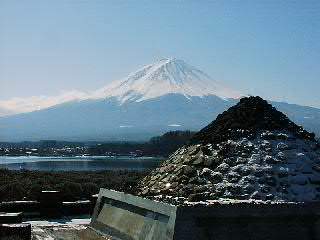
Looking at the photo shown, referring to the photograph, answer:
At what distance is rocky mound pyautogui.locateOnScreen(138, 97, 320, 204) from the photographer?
10.8 m

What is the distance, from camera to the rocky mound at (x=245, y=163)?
10.8 m

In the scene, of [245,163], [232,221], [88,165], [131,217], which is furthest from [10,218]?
[88,165]

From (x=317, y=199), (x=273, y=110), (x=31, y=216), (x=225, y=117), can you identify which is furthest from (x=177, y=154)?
(x=31, y=216)

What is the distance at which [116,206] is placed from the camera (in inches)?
492

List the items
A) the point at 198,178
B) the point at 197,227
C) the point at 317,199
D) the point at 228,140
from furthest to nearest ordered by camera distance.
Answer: the point at 228,140
the point at 198,178
the point at 317,199
the point at 197,227

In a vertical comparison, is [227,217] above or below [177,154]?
below

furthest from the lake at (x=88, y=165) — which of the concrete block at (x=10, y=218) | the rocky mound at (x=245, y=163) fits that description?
the rocky mound at (x=245, y=163)

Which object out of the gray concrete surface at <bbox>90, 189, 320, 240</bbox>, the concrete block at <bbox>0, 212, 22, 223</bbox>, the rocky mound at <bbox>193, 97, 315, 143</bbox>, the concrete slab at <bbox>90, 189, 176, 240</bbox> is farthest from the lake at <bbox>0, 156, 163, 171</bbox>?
the gray concrete surface at <bbox>90, 189, 320, 240</bbox>

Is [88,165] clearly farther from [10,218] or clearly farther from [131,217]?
[131,217]

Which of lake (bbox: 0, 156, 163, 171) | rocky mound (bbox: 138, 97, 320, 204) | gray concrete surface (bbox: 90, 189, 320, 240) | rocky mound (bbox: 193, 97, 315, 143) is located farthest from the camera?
lake (bbox: 0, 156, 163, 171)

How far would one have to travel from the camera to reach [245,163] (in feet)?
37.7

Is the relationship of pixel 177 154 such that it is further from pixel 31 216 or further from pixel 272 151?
pixel 31 216

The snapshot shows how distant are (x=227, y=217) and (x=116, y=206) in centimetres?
352

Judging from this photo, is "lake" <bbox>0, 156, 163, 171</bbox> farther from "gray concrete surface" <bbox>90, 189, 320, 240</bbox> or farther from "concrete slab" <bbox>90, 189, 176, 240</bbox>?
"gray concrete surface" <bbox>90, 189, 320, 240</bbox>
